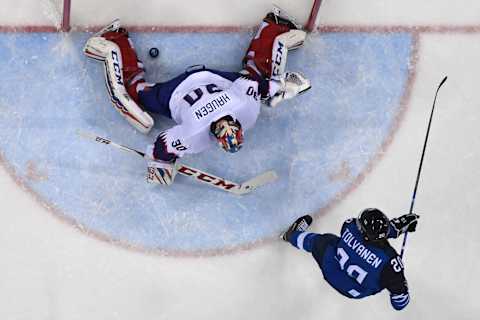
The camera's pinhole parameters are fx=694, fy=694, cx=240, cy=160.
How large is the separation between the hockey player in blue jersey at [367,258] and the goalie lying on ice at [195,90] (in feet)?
3.64

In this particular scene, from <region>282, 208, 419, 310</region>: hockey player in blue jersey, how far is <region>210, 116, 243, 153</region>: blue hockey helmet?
967mm

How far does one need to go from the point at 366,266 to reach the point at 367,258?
0.07 meters

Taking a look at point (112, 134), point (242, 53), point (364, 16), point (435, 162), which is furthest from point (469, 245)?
point (112, 134)

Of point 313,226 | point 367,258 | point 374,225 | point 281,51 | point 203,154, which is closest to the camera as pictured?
point 374,225

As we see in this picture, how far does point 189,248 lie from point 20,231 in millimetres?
1371

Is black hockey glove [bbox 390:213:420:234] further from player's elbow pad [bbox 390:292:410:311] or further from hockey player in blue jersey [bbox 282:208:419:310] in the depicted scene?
player's elbow pad [bbox 390:292:410:311]

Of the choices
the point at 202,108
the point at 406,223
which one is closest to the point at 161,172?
the point at 202,108

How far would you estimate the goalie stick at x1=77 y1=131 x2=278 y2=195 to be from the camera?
5.44m

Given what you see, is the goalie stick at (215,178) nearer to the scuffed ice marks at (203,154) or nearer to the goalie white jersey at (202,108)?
the scuffed ice marks at (203,154)

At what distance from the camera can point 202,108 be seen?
5012 mm

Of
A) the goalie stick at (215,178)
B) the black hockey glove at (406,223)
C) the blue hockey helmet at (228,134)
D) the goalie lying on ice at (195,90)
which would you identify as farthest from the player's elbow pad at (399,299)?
the goalie lying on ice at (195,90)

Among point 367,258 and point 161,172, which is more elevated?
point 367,258

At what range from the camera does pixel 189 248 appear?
569 cm

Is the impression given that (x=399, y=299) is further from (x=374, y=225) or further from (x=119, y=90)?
(x=119, y=90)
